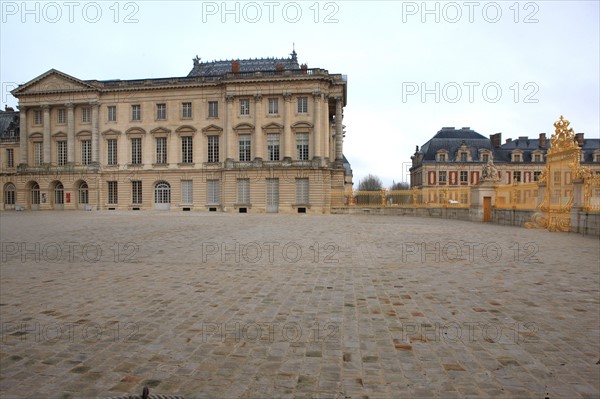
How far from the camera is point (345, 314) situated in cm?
470

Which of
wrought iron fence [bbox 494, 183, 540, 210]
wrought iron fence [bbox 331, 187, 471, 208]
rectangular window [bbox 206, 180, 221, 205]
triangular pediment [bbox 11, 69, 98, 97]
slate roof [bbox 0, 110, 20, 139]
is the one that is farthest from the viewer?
slate roof [bbox 0, 110, 20, 139]

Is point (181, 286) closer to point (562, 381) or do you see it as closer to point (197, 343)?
point (197, 343)

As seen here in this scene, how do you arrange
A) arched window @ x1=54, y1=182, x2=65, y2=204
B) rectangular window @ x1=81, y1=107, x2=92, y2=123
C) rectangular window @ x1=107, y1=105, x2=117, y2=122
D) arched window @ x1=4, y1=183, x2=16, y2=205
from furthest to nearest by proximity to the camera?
arched window @ x1=4, y1=183, x2=16, y2=205 → arched window @ x1=54, y1=182, x2=65, y2=204 → rectangular window @ x1=81, y1=107, x2=92, y2=123 → rectangular window @ x1=107, y1=105, x2=117, y2=122

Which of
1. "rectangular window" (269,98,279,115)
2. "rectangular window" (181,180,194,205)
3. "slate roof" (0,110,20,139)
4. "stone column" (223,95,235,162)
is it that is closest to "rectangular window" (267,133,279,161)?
"rectangular window" (269,98,279,115)

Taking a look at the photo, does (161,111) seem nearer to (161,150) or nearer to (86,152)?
(161,150)

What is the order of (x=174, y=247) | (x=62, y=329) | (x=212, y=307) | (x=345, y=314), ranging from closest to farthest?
(x=62, y=329) < (x=345, y=314) < (x=212, y=307) < (x=174, y=247)

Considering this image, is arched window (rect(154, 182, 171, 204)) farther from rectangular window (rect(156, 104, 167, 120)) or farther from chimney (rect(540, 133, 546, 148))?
chimney (rect(540, 133, 546, 148))

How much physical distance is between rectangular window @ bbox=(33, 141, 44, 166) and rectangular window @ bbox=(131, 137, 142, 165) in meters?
10.5

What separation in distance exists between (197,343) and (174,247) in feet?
23.9

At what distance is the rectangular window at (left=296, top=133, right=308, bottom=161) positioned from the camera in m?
38.2

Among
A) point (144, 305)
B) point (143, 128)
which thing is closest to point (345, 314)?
point (144, 305)

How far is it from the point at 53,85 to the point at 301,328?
46.9m

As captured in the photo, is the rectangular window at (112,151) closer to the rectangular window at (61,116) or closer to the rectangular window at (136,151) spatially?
the rectangular window at (136,151)

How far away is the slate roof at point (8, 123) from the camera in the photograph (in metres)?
46.1
